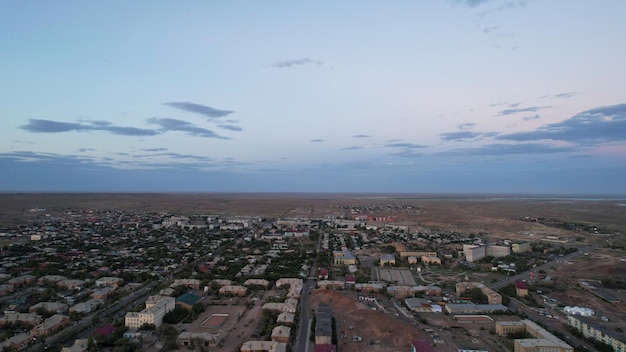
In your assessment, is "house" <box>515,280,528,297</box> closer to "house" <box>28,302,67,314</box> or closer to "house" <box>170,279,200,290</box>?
"house" <box>170,279,200,290</box>

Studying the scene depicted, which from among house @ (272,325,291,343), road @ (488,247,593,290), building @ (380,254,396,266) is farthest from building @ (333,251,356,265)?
house @ (272,325,291,343)

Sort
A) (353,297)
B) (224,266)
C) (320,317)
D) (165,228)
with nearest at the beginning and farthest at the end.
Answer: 1. (320,317)
2. (353,297)
3. (224,266)
4. (165,228)

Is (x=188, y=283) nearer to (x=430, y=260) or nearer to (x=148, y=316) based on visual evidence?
(x=148, y=316)

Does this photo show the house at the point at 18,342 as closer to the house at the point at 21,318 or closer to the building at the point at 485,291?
the house at the point at 21,318

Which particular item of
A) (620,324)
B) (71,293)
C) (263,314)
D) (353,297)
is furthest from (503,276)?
(71,293)

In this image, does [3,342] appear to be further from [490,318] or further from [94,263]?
[490,318]

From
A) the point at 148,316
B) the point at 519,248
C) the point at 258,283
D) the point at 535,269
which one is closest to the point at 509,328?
the point at 258,283
